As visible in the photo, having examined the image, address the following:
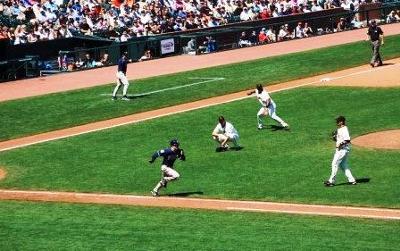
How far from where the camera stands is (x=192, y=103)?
129 ft

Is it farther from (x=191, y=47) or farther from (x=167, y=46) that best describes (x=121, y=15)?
(x=191, y=47)

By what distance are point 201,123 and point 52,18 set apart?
18.3 metres

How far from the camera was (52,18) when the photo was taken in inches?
1969

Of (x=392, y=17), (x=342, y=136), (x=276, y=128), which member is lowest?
(x=276, y=128)

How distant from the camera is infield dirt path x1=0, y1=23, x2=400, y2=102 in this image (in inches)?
1715

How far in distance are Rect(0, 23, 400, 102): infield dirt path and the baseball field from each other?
1.59m

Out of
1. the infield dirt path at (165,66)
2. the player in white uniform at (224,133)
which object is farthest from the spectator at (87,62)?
the player in white uniform at (224,133)

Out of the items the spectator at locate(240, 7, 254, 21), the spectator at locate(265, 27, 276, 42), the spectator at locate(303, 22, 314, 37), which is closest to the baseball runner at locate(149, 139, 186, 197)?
the spectator at locate(265, 27, 276, 42)

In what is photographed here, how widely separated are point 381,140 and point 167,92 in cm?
1420

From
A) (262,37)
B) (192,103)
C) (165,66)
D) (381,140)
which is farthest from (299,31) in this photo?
(381,140)

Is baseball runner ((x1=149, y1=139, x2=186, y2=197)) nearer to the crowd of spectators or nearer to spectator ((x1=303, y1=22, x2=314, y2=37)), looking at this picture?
the crowd of spectators

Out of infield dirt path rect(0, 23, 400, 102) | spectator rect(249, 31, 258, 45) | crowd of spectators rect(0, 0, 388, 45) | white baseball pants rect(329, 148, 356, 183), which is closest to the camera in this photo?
white baseball pants rect(329, 148, 356, 183)

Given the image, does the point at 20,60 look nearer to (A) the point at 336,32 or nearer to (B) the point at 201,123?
(B) the point at 201,123

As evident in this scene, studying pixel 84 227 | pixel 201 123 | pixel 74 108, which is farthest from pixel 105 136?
pixel 84 227
